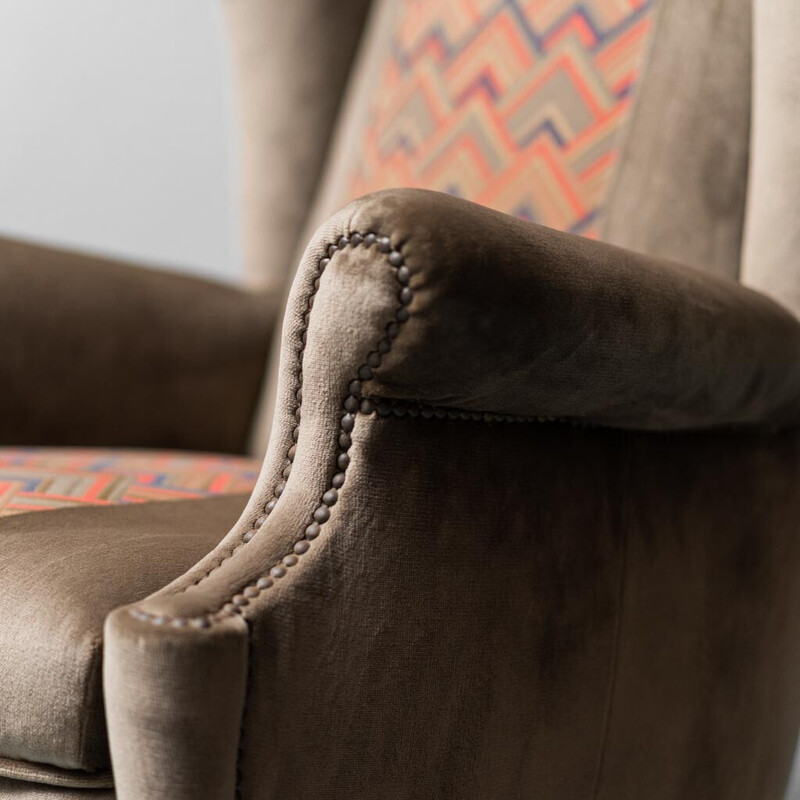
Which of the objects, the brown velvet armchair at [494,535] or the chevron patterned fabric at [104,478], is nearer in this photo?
the brown velvet armchair at [494,535]

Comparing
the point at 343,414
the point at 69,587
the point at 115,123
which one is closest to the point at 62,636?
the point at 69,587

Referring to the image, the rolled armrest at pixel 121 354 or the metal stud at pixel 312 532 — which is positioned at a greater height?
the rolled armrest at pixel 121 354

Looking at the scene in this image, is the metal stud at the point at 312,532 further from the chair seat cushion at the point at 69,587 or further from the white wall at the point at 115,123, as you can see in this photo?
the white wall at the point at 115,123

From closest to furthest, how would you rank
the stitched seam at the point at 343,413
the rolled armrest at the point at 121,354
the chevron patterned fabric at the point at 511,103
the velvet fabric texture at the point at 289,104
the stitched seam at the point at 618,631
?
the stitched seam at the point at 343,413
the stitched seam at the point at 618,631
the chevron patterned fabric at the point at 511,103
the rolled armrest at the point at 121,354
the velvet fabric texture at the point at 289,104

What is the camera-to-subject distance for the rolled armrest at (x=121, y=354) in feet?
3.39

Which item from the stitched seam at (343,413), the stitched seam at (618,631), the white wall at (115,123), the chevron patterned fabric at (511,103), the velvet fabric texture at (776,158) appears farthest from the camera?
the white wall at (115,123)

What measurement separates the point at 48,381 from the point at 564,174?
1.96ft

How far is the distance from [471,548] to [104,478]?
37cm

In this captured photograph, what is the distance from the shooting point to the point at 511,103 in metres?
1.01

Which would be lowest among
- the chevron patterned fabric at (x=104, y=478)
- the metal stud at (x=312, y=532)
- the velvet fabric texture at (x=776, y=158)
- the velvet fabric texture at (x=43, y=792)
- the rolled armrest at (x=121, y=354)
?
the velvet fabric texture at (x=43, y=792)

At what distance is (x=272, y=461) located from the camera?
1.55 ft

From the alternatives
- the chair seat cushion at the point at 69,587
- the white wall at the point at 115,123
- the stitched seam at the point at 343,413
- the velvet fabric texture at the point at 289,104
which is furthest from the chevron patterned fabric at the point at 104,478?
the white wall at the point at 115,123

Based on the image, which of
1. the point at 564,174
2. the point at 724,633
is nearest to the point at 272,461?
the point at 724,633

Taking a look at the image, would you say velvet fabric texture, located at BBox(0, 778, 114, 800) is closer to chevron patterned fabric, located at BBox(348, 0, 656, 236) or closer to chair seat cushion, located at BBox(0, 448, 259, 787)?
chair seat cushion, located at BBox(0, 448, 259, 787)
